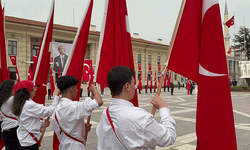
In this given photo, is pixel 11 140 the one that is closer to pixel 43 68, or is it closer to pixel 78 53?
pixel 43 68

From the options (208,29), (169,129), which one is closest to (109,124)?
(169,129)

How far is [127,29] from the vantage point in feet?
9.97

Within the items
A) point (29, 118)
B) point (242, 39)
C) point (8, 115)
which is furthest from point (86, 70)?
point (242, 39)

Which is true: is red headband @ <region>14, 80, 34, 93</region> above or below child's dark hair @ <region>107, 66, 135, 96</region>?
below

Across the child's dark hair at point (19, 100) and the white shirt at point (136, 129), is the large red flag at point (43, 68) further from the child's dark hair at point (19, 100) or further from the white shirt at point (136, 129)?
the white shirt at point (136, 129)

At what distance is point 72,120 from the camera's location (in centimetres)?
210

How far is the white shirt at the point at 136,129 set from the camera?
1.34 m

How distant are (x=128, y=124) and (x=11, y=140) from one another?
233 cm

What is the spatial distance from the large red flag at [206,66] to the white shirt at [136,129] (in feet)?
2.46

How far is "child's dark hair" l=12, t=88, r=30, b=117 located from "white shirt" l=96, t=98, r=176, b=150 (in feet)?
5.03


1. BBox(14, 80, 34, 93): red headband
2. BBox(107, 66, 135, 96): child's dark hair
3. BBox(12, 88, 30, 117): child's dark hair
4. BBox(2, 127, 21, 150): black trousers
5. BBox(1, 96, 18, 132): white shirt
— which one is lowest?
BBox(2, 127, 21, 150): black trousers

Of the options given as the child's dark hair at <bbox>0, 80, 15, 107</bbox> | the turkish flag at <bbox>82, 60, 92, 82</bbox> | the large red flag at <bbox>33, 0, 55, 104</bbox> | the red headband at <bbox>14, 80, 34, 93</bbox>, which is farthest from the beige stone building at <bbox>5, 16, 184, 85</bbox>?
the red headband at <bbox>14, 80, 34, 93</bbox>

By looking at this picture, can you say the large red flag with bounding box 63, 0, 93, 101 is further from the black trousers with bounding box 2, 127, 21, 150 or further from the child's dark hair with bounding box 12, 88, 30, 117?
the black trousers with bounding box 2, 127, 21, 150

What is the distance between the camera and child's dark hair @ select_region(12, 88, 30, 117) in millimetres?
2492
